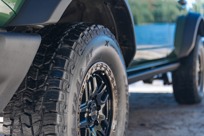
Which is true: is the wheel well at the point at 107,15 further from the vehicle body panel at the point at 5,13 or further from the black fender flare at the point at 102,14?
the vehicle body panel at the point at 5,13

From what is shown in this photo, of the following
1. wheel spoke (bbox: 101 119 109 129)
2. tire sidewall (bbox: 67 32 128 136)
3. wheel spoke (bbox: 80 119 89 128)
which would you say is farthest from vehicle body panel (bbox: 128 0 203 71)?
wheel spoke (bbox: 80 119 89 128)

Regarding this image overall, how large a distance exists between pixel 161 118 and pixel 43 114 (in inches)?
103

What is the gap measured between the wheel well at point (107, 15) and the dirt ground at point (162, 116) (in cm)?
109

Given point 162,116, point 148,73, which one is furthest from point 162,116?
point 148,73

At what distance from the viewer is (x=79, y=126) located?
239cm

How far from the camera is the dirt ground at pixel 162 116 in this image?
404 centimetres

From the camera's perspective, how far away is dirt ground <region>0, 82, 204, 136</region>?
404 cm

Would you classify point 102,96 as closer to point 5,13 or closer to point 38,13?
point 38,13

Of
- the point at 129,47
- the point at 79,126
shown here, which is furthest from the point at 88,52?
the point at 129,47

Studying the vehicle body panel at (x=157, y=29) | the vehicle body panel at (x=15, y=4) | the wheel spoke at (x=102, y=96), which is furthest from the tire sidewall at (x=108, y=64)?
the vehicle body panel at (x=157, y=29)

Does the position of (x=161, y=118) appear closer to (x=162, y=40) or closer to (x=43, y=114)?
(x=162, y=40)

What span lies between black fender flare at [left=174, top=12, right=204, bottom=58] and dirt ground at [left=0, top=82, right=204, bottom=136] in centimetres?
66

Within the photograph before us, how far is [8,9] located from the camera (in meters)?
2.10

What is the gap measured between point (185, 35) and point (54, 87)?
9.58 ft
